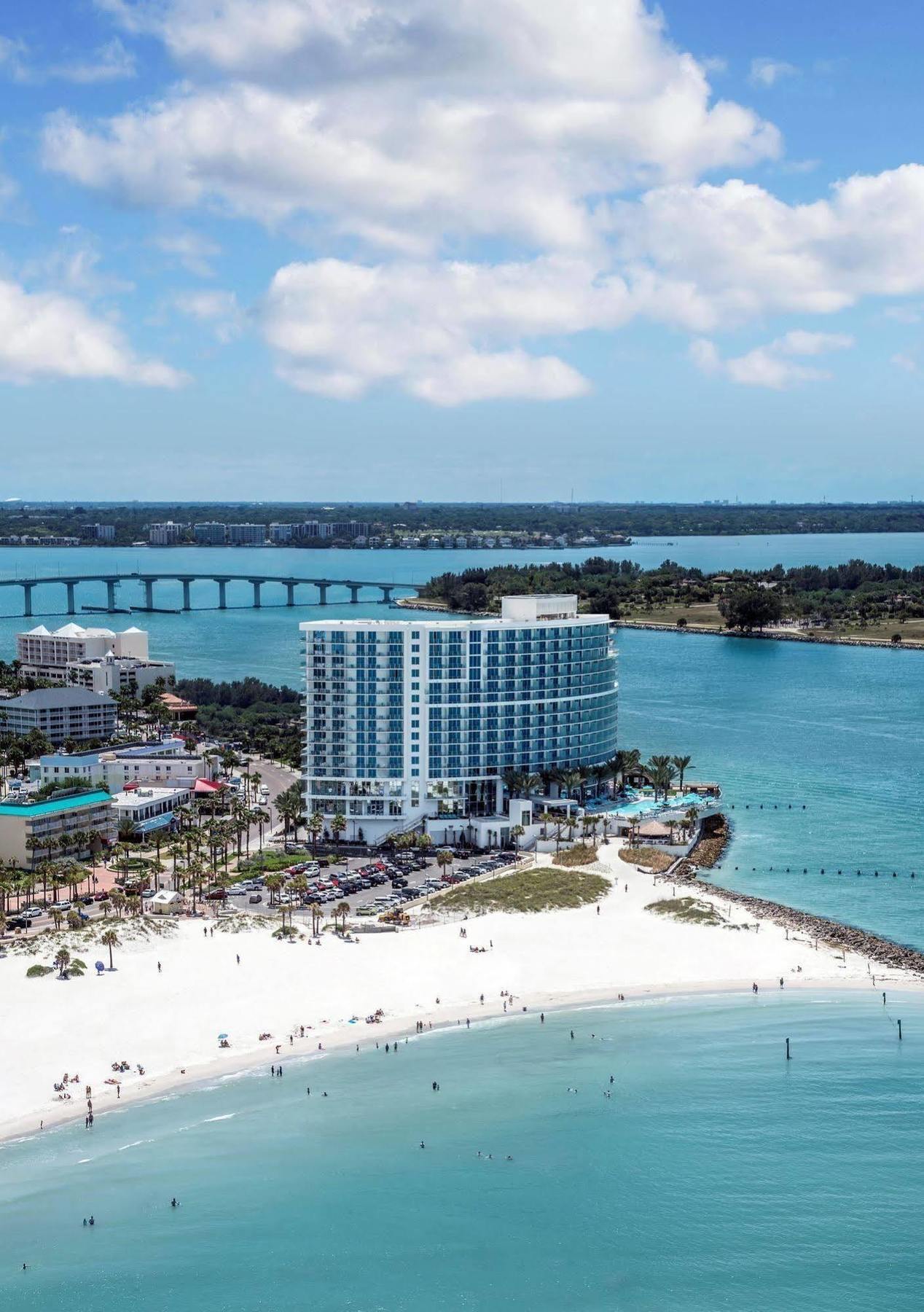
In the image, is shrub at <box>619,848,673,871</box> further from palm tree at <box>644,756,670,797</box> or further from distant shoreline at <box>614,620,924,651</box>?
distant shoreline at <box>614,620,924,651</box>

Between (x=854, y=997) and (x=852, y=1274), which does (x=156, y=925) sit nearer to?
(x=854, y=997)

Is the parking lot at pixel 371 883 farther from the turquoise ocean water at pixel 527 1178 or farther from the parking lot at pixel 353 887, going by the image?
the turquoise ocean water at pixel 527 1178

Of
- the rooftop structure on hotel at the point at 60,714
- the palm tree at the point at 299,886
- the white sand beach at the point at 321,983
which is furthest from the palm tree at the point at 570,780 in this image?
the rooftop structure on hotel at the point at 60,714

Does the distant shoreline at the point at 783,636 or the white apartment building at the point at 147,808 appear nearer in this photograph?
the white apartment building at the point at 147,808

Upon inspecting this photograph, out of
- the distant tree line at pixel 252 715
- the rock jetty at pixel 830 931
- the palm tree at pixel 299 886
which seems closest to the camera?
the rock jetty at pixel 830 931

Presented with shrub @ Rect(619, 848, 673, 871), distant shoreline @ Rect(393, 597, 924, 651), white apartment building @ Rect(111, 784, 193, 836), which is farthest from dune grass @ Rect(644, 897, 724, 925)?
distant shoreline @ Rect(393, 597, 924, 651)

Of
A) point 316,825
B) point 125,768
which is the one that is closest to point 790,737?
point 316,825
